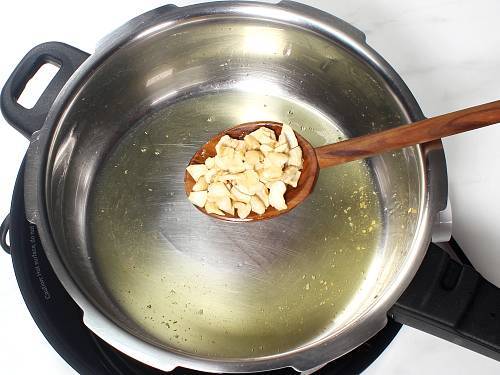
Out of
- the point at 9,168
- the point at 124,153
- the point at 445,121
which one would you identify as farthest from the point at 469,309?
the point at 9,168

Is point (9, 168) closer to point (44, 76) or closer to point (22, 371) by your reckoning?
point (44, 76)

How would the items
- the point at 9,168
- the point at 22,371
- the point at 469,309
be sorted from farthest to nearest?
the point at 9,168 < the point at 22,371 < the point at 469,309

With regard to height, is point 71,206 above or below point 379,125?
below

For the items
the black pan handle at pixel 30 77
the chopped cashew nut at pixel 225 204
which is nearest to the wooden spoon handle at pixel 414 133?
the chopped cashew nut at pixel 225 204

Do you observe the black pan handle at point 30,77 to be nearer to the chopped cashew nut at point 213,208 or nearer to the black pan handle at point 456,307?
the chopped cashew nut at point 213,208

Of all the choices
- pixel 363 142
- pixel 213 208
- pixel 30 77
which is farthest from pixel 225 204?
pixel 30 77

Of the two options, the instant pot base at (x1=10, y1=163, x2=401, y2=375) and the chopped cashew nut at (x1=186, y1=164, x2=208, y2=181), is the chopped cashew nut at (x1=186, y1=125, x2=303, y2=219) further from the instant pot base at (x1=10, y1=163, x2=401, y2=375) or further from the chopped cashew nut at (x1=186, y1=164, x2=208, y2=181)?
the instant pot base at (x1=10, y1=163, x2=401, y2=375)

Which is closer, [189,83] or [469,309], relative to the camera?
[469,309]

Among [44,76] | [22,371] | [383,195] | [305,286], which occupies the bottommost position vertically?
[22,371]
